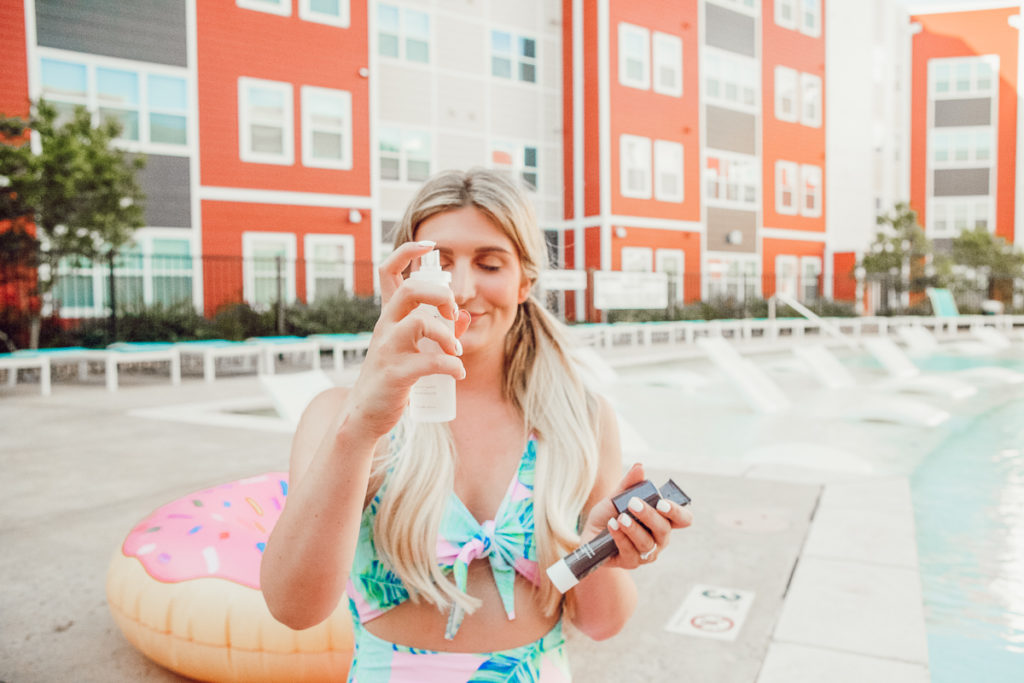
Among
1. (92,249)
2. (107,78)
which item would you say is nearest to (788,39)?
(107,78)

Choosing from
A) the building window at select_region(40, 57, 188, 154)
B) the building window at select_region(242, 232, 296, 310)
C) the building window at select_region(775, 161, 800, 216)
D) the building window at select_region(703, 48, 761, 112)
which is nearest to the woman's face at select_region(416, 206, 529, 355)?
the building window at select_region(40, 57, 188, 154)

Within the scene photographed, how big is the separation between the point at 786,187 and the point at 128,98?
68.9 feet

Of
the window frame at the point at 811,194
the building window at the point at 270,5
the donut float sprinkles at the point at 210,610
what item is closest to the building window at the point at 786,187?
the window frame at the point at 811,194

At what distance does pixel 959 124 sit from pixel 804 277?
12.0 meters

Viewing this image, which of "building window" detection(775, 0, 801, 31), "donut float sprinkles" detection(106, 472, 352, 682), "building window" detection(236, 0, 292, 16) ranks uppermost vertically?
"building window" detection(775, 0, 801, 31)

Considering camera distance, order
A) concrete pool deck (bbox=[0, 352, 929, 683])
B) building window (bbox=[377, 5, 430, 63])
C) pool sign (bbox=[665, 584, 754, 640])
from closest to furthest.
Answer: concrete pool deck (bbox=[0, 352, 929, 683]) < pool sign (bbox=[665, 584, 754, 640]) < building window (bbox=[377, 5, 430, 63])

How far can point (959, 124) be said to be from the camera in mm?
33188

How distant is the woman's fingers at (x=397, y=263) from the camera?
3.84 ft

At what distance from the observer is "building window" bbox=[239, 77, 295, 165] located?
16266 millimetres

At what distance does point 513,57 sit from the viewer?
22031mm

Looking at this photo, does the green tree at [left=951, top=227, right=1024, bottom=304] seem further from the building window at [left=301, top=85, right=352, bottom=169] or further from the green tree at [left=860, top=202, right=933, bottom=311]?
the building window at [left=301, top=85, right=352, bottom=169]

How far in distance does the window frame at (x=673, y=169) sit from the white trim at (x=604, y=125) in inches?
79.6

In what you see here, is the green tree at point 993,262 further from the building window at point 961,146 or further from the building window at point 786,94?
the building window at point 786,94

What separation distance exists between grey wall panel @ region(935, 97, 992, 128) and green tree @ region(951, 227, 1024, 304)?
7561 mm
